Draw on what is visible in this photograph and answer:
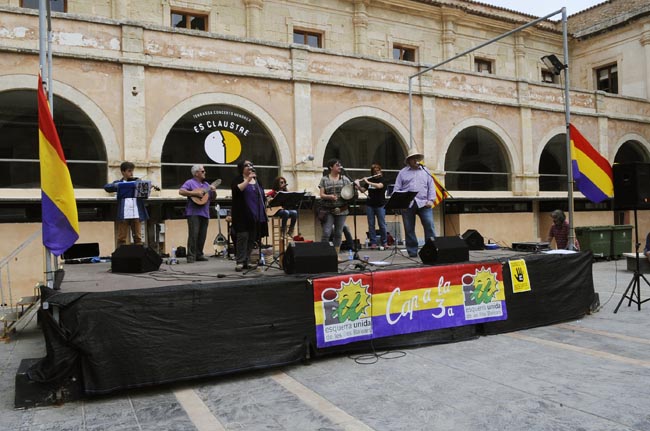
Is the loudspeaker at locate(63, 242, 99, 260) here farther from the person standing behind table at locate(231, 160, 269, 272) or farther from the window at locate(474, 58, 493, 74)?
the window at locate(474, 58, 493, 74)

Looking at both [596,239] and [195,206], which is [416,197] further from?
[596,239]

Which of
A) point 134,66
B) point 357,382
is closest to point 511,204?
point 134,66

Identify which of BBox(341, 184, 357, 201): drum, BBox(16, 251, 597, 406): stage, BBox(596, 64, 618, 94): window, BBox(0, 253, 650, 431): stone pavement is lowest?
BBox(0, 253, 650, 431): stone pavement

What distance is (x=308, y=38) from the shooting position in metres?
21.0

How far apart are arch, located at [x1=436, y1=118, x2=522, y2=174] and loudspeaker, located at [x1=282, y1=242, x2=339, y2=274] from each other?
1271cm

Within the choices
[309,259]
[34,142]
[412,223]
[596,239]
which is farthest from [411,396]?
[596,239]

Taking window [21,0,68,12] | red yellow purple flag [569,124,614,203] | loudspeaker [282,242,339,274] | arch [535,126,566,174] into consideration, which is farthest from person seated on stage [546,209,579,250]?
window [21,0,68,12]

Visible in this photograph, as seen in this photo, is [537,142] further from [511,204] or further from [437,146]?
[437,146]

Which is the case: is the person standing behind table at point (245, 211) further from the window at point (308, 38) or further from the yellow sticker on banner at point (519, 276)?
the window at point (308, 38)

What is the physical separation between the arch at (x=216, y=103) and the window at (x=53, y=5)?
245 inches

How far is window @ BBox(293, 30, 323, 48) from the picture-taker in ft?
68.2

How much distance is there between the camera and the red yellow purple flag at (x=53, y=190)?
205 inches

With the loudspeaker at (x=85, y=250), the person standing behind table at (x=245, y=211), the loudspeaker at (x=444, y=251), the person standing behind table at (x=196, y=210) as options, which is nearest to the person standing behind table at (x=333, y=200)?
the person standing behind table at (x=245, y=211)

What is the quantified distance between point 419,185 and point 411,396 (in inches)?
193
